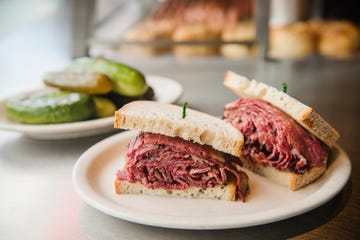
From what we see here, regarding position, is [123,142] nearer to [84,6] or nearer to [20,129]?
[20,129]

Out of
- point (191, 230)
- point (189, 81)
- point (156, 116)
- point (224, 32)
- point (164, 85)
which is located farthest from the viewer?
point (224, 32)

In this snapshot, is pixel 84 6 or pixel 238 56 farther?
pixel 238 56

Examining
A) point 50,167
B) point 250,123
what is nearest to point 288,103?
point 250,123

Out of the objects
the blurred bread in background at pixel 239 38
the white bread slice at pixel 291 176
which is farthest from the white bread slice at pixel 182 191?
the blurred bread in background at pixel 239 38

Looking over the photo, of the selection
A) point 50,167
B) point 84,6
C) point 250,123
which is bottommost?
point 50,167

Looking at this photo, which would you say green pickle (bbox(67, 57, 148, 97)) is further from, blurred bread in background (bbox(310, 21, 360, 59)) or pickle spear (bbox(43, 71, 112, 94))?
blurred bread in background (bbox(310, 21, 360, 59))

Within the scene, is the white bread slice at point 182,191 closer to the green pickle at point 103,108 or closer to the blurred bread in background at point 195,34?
the green pickle at point 103,108

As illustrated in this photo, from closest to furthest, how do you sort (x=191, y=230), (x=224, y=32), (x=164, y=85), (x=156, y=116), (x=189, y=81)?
(x=191, y=230) < (x=156, y=116) < (x=164, y=85) < (x=189, y=81) < (x=224, y=32)

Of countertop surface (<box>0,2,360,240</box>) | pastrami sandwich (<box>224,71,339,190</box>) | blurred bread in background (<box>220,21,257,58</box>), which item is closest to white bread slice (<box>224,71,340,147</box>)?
pastrami sandwich (<box>224,71,339,190</box>)
